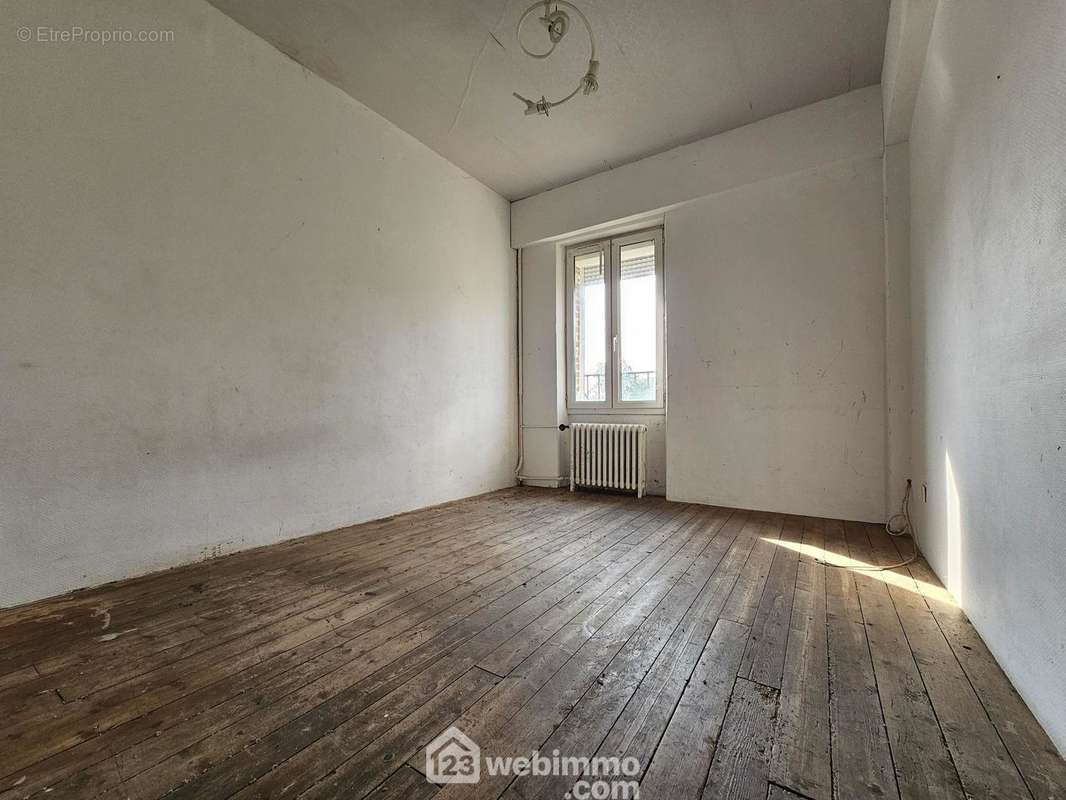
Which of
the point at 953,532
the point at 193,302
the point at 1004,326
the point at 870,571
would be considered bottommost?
the point at 870,571

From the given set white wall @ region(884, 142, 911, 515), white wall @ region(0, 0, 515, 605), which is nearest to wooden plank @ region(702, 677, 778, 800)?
white wall @ region(884, 142, 911, 515)

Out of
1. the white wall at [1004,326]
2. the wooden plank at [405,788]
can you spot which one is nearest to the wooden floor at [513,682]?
the wooden plank at [405,788]

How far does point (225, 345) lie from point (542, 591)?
2.32 metres

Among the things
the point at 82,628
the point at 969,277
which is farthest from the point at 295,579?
the point at 969,277

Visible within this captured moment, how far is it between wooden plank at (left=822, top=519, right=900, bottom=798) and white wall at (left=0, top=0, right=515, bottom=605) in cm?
297

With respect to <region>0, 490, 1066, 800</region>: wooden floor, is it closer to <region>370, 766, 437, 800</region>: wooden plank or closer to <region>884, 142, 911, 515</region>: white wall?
<region>370, 766, 437, 800</region>: wooden plank

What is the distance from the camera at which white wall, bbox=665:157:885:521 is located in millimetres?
3299

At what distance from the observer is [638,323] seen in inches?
180

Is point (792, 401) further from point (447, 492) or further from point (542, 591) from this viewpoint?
point (447, 492)

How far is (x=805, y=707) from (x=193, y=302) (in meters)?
3.30

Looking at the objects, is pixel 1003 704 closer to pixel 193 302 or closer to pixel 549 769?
pixel 549 769

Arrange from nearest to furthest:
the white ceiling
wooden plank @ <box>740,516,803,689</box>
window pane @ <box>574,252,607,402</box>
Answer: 1. wooden plank @ <box>740,516,803,689</box>
2. the white ceiling
3. window pane @ <box>574,252,607,402</box>

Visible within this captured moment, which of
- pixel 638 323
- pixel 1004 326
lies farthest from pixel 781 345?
pixel 1004 326

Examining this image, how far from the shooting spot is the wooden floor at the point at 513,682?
102cm
